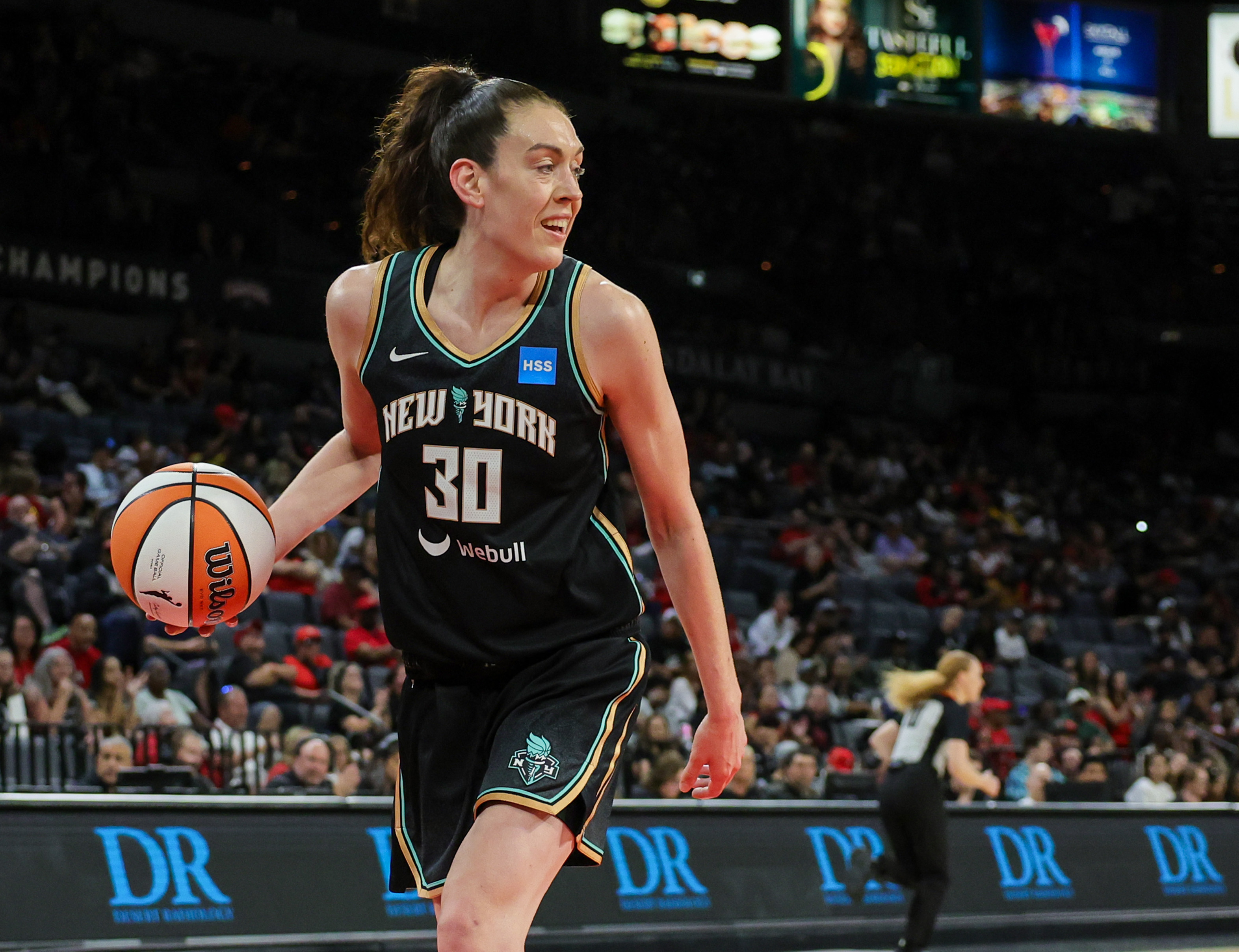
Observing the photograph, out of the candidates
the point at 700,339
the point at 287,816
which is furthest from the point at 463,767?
the point at 700,339

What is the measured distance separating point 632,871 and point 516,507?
21.2 feet

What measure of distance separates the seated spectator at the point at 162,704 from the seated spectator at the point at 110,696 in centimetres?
14

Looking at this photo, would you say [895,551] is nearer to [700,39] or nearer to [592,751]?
[700,39]

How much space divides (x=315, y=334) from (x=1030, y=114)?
11164 mm

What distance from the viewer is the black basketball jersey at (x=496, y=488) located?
3.31 meters

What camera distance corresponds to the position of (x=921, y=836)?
8938mm

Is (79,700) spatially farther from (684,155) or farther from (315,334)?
(684,155)

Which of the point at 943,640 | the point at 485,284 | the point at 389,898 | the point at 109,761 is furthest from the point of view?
the point at 943,640

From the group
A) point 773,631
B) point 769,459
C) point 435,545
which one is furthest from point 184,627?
point 769,459

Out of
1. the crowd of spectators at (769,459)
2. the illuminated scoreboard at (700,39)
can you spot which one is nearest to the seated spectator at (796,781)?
the crowd of spectators at (769,459)

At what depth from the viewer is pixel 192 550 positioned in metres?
3.53

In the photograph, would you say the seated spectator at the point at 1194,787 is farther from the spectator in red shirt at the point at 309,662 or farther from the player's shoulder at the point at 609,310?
the player's shoulder at the point at 609,310

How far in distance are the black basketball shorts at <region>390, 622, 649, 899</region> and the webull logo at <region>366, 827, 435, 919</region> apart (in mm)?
5212

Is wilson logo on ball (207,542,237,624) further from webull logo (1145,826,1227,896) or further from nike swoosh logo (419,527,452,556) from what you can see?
webull logo (1145,826,1227,896)
